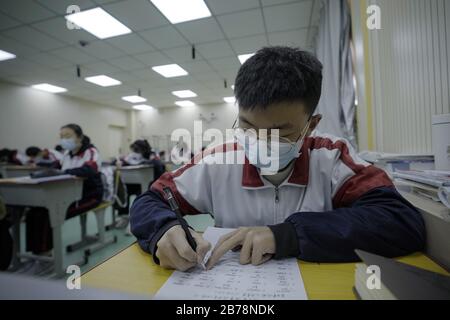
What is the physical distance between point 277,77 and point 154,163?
3.17m

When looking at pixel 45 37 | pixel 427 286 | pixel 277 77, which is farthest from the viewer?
pixel 45 37

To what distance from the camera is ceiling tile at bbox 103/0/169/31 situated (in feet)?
8.21

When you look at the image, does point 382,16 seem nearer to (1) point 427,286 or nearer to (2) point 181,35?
(1) point 427,286

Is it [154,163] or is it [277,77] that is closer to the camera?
[277,77]

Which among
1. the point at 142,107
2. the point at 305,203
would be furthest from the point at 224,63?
the point at 142,107

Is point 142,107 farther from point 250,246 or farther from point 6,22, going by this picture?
point 250,246

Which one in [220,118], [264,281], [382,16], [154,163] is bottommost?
[264,281]

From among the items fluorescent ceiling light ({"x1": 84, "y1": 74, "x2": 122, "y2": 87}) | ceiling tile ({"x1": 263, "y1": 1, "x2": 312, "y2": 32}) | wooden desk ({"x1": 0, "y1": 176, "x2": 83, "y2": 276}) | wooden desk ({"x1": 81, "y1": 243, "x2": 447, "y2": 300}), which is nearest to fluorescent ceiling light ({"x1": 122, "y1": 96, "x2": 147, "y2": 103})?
fluorescent ceiling light ({"x1": 84, "y1": 74, "x2": 122, "y2": 87})

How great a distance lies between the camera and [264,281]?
42 cm

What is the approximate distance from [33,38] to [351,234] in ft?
14.8

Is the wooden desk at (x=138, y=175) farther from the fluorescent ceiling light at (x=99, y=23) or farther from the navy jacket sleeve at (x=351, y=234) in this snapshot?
the navy jacket sleeve at (x=351, y=234)

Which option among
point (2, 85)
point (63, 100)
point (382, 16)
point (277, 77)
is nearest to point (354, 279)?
point (277, 77)

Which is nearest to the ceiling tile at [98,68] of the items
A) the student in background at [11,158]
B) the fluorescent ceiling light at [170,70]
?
the fluorescent ceiling light at [170,70]

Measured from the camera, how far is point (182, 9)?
265 cm
